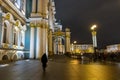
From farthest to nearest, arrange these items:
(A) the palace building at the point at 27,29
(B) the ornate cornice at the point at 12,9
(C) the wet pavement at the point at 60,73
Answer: (A) the palace building at the point at 27,29, (B) the ornate cornice at the point at 12,9, (C) the wet pavement at the point at 60,73

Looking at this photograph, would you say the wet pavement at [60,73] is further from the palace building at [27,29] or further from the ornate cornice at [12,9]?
the palace building at [27,29]

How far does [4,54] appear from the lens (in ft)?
69.8

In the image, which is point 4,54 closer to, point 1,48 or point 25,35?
point 1,48

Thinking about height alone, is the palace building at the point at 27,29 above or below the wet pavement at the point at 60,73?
above

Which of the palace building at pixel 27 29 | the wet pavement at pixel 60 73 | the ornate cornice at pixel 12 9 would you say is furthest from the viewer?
the palace building at pixel 27 29

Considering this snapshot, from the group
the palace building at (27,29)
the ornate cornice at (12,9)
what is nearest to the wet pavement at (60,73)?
the ornate cornice at (12,9)

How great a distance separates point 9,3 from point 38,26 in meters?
9.01

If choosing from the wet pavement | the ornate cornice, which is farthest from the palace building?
the wet pavement

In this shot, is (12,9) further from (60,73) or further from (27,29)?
(60,73)

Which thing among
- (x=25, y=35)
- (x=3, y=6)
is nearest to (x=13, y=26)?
(x=3, y=6)

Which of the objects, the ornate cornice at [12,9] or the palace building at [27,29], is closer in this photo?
the ornate cornice at [12,9]

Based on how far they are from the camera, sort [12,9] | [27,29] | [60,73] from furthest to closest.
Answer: [27,29], [12,9], [60,73]

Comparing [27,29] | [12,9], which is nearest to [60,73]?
[12,9]

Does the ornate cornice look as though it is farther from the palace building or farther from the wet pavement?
the wet pavement
